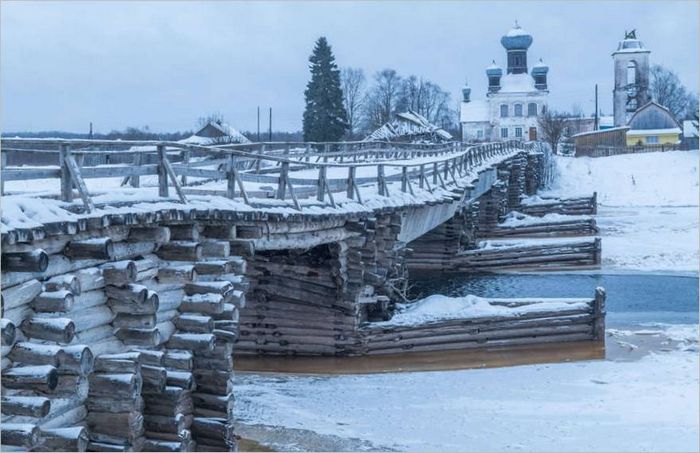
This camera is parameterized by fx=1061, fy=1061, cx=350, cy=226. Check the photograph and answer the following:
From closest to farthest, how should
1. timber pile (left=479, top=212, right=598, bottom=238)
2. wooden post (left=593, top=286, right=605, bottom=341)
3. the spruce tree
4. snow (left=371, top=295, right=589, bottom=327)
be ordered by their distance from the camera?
snow (left=371, top=295, right=589, bottom=327) → wooden post (left=593, top=286, right=605, bottom=341) → timber pile (left=479, top=212, right=598, bottom=238) → the spruce tree

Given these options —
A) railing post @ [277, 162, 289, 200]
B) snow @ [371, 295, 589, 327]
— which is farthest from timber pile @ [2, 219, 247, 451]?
snow @ [371, 295, 589, 327]

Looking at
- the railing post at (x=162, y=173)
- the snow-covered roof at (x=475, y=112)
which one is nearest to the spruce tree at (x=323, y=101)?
the snow-covered roof at (x=475, y=112)

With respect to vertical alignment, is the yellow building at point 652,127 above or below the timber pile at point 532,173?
above

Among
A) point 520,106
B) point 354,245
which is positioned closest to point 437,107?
point 520,106

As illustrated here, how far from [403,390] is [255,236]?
5.88 m

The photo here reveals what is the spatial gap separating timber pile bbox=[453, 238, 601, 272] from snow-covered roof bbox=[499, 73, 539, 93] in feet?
274

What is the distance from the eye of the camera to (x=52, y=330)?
28.3 ft

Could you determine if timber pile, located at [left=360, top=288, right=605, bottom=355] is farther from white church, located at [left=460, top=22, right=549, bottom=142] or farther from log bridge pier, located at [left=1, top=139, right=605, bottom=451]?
white church, located at [left=460, top=22, right=549, bottom=142]

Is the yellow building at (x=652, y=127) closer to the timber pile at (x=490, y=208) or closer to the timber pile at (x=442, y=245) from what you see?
the timber pile at (x=490, y=208)

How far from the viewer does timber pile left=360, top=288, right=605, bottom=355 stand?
22.1 meters

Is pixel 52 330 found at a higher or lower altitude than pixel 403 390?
higher

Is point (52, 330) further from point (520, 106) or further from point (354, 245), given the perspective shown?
point (520, 106)

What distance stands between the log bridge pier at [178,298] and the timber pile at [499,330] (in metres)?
0.03

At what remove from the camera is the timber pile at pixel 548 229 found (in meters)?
47.2
